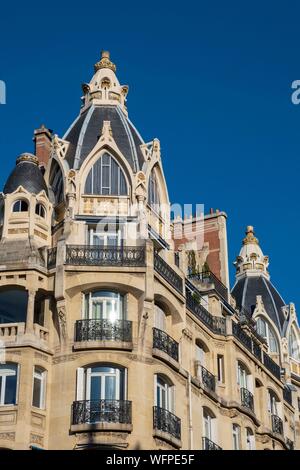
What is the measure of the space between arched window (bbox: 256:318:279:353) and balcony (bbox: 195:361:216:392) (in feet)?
54.3

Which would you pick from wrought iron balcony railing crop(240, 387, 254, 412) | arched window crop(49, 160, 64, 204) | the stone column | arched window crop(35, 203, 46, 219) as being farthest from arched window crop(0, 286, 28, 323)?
wrought iron balcony railing crop(240, 387, 254, 412)

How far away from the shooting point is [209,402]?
42.2 m

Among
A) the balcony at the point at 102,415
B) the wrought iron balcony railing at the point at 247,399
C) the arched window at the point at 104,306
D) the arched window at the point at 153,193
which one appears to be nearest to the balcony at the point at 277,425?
the wrought iron balcony railing at the point at 247,399

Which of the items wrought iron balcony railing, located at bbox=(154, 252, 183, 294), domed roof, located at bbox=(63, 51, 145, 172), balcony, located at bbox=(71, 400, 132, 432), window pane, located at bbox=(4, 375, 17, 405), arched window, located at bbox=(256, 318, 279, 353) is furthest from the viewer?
arched window, located at bbox=(256, 318, 279, 353)

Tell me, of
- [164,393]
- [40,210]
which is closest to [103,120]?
[40,210]

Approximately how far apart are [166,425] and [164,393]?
1.68m

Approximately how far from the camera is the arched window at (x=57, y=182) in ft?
141

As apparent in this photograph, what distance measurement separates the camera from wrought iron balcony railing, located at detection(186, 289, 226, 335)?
42.8m

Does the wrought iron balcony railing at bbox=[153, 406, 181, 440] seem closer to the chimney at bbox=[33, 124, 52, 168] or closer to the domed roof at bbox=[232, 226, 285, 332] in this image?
the chimney at bbox=[33, 124, 52, 168]

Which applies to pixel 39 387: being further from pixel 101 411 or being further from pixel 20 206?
pixel 20 206

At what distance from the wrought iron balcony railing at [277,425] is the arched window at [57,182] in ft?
46.7

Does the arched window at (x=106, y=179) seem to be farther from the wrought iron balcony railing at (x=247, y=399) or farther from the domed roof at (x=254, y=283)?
the domed roof at (x=254, y=283)

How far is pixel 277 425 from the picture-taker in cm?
4788
